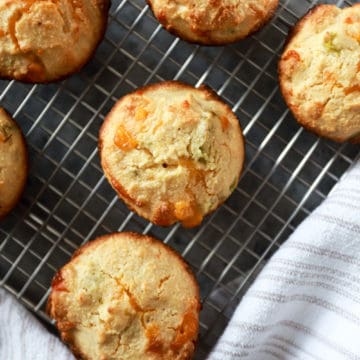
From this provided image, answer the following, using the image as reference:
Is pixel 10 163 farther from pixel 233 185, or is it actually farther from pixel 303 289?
pixel 303 289

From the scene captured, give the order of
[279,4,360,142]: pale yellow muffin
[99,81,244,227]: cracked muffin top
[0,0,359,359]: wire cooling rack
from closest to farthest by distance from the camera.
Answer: [99,81,244,227]: cracked muffin top < [279,4,360,142]: pale yellow muffin < [0,0,359,359]: wire cooling rack

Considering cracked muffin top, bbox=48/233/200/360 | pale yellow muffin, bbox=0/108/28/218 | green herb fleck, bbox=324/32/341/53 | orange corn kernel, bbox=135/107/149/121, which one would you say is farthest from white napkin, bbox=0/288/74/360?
green herb fleck, bbox=324/32/341/53

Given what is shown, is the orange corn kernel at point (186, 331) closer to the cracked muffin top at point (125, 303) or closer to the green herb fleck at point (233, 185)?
the cracked muffin top at point (125, 303)

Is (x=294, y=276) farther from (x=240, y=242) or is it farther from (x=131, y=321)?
(x=131, y=321)

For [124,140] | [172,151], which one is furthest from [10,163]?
[172,151]

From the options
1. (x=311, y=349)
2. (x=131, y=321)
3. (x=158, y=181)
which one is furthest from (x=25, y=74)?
(x=311, y=349)

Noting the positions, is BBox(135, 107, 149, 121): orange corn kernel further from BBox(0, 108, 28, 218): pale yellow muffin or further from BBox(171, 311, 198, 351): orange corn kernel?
BBox(171, 311, 198, 351): orange corn kernel
